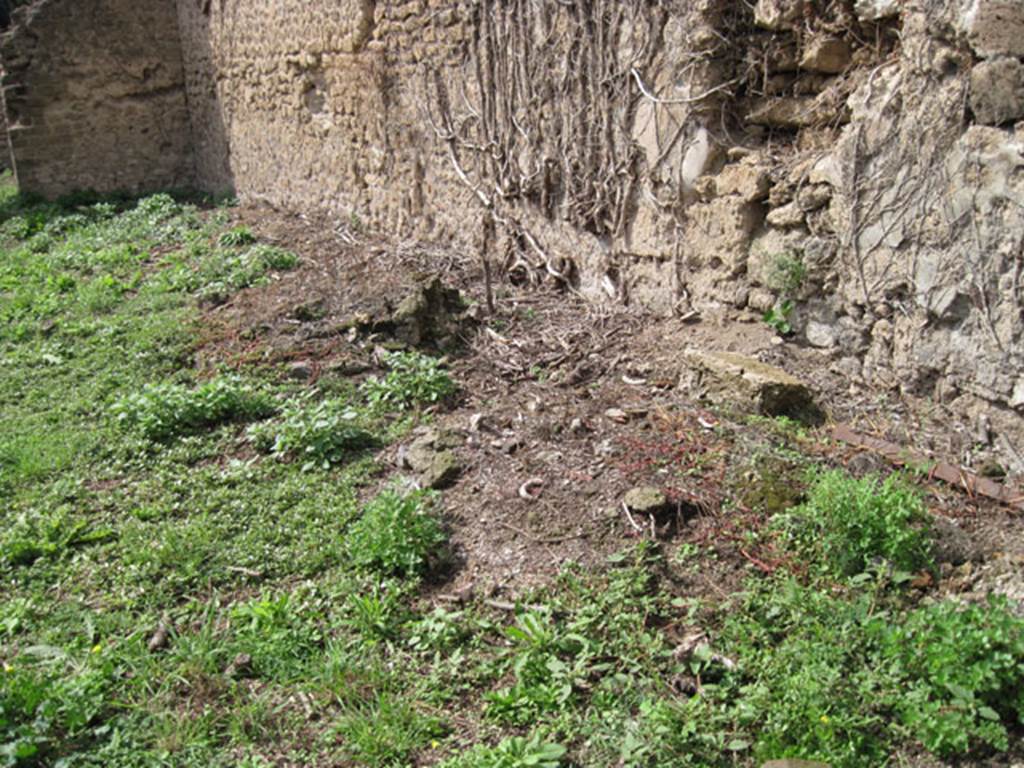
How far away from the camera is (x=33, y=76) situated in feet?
38.7

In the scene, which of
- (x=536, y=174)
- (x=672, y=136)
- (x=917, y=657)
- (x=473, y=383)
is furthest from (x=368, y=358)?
(x=917, y=657)

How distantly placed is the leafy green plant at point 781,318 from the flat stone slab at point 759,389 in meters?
0.28

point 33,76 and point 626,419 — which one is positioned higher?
point 33,76

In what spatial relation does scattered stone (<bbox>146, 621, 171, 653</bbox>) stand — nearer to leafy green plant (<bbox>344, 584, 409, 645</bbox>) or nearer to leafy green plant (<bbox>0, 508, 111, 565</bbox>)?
leafy green plant (<bbox>344, 584, 409, 645</bbox>)

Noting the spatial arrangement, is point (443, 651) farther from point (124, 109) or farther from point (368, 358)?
point (124, 109)

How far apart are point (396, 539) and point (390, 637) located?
441 millimetres

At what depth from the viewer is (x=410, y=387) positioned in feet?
17.3

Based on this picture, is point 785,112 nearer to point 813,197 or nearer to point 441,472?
point 813,197

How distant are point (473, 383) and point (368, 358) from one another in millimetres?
813

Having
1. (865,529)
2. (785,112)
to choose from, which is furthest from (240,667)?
(785,112)

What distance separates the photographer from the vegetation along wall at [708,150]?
396 centimetres

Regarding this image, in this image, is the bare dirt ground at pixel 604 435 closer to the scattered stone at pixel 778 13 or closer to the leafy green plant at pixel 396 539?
the leafy green plant at pixel 396 539

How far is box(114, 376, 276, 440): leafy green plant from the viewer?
5.11 meters

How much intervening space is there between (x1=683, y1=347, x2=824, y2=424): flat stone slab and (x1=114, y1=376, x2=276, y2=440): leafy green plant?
2.48 meters
